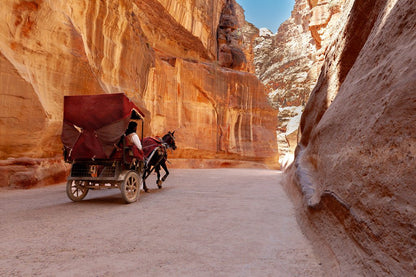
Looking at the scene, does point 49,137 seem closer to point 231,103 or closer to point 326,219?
point 326,219

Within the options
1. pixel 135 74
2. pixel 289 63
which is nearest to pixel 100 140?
pixel 135 74

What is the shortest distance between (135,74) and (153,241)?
13.2m

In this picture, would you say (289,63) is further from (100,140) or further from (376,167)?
(376,167)

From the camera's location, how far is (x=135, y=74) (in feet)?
46.1

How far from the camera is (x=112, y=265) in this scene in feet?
6.69

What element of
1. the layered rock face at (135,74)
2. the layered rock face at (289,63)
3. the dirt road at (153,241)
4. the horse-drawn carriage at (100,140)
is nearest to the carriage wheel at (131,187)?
the horse-drawn carriage at (100,140)

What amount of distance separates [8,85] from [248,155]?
1985cm

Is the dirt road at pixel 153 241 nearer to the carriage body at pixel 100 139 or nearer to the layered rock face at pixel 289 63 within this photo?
the carriage body at pixel 100 139

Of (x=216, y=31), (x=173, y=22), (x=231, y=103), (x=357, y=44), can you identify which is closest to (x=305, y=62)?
(x=216, y=31)

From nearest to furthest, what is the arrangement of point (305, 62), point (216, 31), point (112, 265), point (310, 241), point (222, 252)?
point (112, 265) < point (222, 252) < point (310, 241) < point (216, 31) < point (305, 62)

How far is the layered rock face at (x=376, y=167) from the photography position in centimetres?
140

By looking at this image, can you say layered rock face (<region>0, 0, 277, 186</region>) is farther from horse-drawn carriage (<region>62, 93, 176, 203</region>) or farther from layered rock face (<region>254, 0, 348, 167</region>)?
layered rock face (<region>254, 0, 348, 167</region>)

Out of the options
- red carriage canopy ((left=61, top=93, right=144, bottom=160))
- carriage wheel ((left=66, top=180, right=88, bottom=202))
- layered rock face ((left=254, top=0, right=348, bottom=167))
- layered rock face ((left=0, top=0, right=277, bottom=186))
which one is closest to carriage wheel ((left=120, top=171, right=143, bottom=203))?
red carriage canopy ((left=61, top=93, right=144, bottom=160))

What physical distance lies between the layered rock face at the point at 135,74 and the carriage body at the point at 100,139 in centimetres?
A: 294
